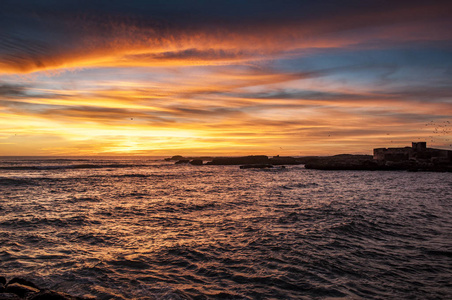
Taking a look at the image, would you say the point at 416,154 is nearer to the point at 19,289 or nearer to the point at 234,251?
the point at 234,251

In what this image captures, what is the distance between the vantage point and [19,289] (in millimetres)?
7203

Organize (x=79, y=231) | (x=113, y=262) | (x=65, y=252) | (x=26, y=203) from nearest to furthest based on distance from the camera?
(x=113, y=262) < (x=65, y=252) < (x=79, y=231) < (x=26, y=203)

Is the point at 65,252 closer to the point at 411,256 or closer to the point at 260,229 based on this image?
the point at 260,229

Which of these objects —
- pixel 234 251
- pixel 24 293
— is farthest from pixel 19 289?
pixel 234 251

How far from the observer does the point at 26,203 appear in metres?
23.3

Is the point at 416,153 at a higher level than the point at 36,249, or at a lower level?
higher

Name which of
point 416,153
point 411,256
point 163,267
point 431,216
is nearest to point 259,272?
point 163,267

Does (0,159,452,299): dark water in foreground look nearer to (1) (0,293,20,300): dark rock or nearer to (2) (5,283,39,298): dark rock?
(2) (5,283,39,298): dark rock

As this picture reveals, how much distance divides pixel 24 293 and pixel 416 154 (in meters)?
101

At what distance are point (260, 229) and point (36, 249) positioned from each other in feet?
35.3

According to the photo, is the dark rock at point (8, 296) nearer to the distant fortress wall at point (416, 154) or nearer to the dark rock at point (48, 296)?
the dark rock at point (48, 296)

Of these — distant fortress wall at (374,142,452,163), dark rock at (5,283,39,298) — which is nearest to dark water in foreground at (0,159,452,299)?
dark rock at (5,283,39,298)

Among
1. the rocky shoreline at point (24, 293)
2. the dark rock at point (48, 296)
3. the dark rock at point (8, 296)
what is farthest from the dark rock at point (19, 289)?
the dark rock at point (48, 296)

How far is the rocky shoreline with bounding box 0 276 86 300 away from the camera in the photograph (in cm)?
654
